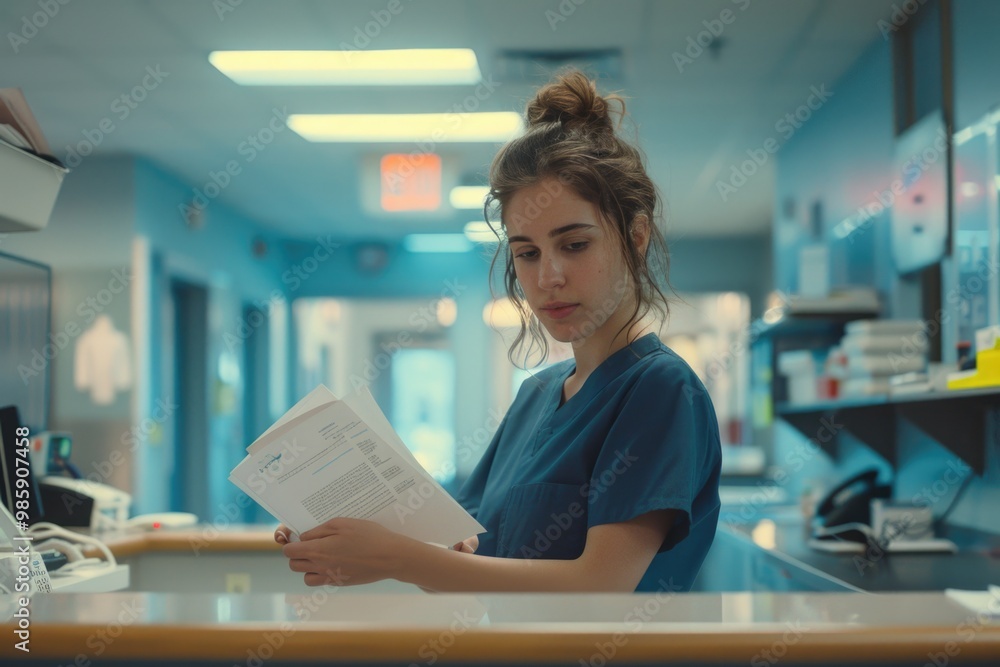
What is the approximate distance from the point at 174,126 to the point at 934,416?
4.06 m

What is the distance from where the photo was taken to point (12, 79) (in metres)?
4.35

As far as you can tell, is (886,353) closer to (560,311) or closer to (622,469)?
(560,311)

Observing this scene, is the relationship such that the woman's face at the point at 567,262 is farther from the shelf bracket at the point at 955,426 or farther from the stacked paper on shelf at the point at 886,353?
the stacked paper on shelf at the point at 886,353

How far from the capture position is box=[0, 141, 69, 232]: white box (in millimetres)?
1498

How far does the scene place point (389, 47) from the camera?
391 cm

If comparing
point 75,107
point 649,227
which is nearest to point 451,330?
point 75,107

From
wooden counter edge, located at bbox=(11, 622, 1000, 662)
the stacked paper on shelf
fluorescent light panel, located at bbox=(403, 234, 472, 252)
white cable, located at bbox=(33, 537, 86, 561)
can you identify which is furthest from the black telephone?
fluorescent light panel, located at bbox=(403, 234, 472, 252)

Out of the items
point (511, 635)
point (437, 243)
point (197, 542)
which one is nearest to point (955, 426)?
point (197, 542)

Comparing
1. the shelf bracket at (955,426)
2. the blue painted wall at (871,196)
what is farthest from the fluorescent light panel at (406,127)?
the shelf bracket at (955,426)

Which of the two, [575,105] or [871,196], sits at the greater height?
[871,196]

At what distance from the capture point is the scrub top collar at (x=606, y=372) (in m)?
1.26

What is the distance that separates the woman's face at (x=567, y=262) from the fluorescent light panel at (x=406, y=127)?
357cm

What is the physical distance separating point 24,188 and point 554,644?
1226 millimetres

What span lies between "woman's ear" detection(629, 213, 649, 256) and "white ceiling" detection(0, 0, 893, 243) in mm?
1585
